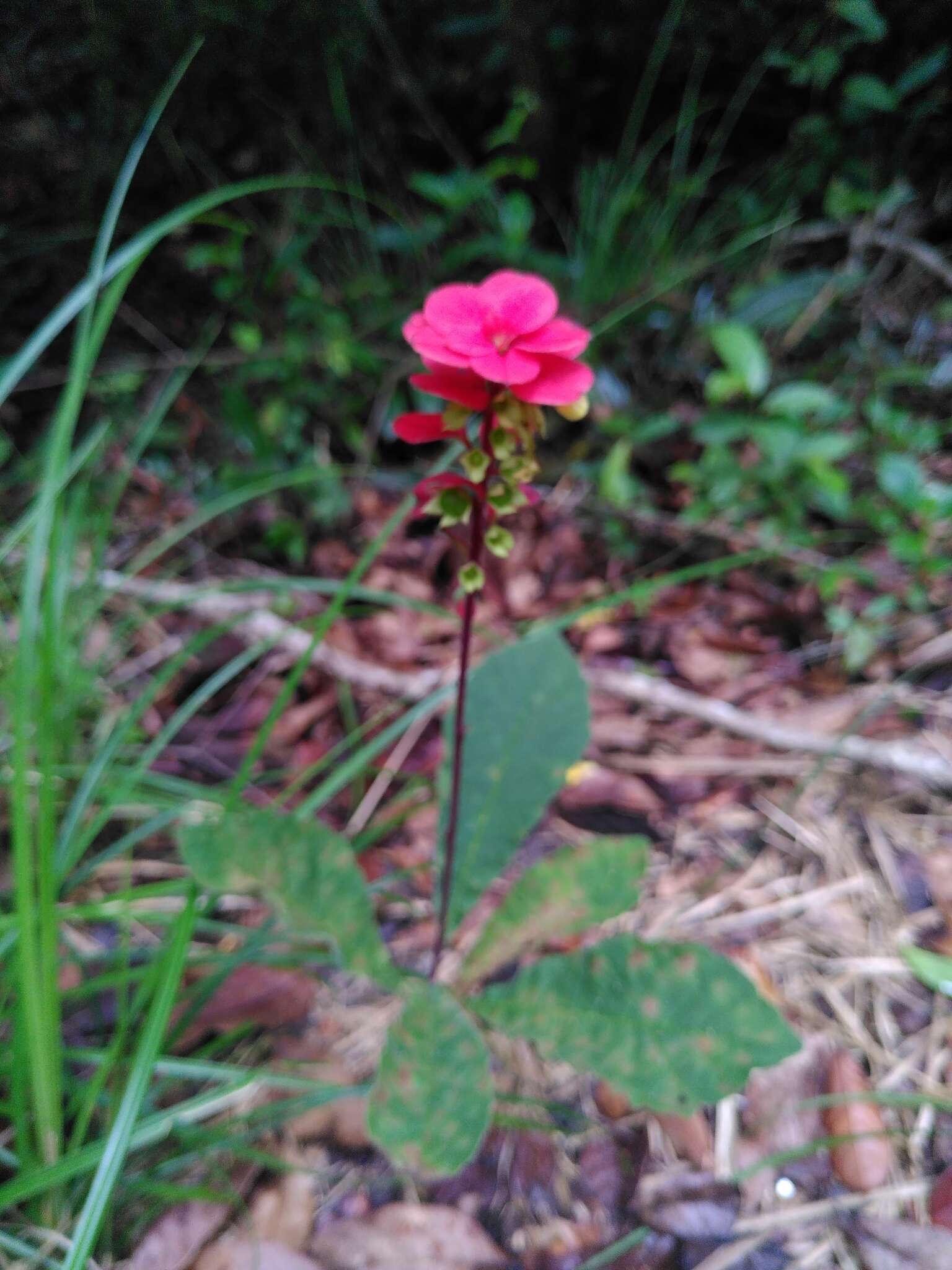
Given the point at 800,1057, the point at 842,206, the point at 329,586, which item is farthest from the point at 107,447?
the point at 800,1057

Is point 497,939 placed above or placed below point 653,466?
below

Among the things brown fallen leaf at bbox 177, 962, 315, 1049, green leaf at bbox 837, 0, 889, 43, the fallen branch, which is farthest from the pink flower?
green leaf at bbox 837, 0, 889, 43

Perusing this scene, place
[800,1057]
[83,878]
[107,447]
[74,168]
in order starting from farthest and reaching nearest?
[107,447] < [74,168] < [83,878] < [800,1057]

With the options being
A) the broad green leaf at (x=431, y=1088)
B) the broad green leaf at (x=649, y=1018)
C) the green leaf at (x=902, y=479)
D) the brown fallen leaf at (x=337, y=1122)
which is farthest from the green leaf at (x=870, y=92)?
the brown fallen leaf at (x=337, y=1122)

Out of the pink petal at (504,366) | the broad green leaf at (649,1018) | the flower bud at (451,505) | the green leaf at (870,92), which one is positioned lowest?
the broad green leaf at (649,1018)

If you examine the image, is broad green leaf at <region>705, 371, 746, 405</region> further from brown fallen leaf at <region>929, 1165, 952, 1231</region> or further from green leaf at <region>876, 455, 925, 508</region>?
brown fallen leaf at <region>929, 1165, 952, 1231</region>

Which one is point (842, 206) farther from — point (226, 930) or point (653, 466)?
point (226, 930)

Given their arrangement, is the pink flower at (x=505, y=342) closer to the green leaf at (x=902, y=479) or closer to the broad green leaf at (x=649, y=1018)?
the broad green leaf at (x=649, y=1018)
